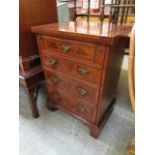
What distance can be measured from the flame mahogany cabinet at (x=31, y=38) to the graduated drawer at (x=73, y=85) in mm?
130

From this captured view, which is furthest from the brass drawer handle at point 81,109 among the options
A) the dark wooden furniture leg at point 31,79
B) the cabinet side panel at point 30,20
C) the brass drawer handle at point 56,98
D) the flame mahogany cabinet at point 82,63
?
the cabinet side panel at point 30,20

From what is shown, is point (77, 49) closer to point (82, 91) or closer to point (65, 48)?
point (65, 48)

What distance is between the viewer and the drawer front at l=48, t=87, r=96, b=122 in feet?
3.54

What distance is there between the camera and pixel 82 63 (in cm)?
89

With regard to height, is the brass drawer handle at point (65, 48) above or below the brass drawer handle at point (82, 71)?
above

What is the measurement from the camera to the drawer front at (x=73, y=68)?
2.86 ft

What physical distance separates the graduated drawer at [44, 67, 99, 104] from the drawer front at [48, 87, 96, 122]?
2.3 inches

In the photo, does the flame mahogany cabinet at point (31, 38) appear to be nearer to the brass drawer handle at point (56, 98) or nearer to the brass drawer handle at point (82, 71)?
the brass drawer handle at point (56, 98)

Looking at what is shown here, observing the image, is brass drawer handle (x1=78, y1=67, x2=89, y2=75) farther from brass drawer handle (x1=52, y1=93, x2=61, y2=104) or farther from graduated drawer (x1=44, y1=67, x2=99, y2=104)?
brass drawer handle (x1=52, y1=93, x2=61, y2=104)
